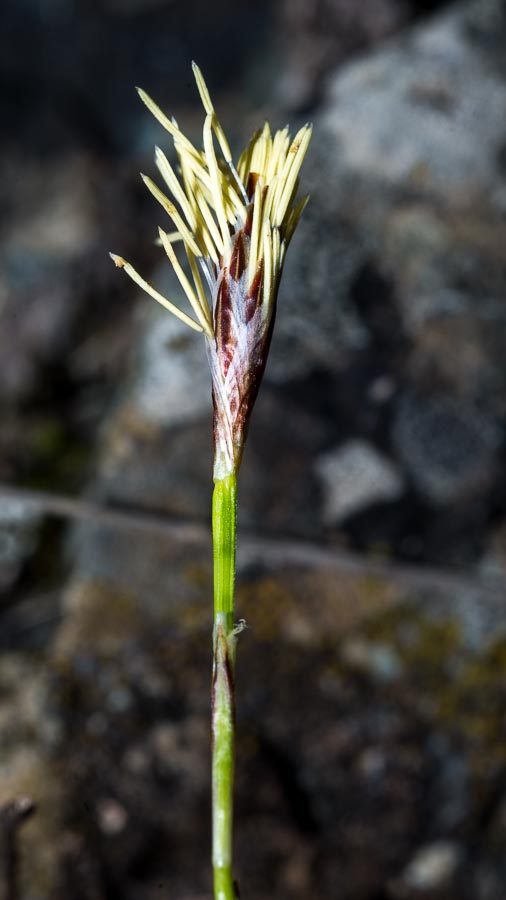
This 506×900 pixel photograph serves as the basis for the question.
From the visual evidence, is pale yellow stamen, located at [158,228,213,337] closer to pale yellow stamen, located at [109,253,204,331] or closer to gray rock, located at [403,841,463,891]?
pale yellow stamen, located at [109,253,204,331]

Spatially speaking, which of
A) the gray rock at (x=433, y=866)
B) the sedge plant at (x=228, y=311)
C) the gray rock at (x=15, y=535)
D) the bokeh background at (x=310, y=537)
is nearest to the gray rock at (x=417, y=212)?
the bokeh background at (x=310, y=537)

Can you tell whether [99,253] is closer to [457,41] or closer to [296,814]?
[457,41]

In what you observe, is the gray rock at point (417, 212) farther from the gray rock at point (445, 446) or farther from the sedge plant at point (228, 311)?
the sedge plant at point (228, 311)

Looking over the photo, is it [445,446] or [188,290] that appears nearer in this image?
[188,290]

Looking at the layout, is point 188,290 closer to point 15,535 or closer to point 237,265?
point 237,265

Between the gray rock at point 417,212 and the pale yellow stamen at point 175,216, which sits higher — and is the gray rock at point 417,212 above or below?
above

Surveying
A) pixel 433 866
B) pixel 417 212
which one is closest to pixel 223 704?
pixel 433 866

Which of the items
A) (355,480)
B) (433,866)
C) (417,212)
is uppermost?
(417,212)
